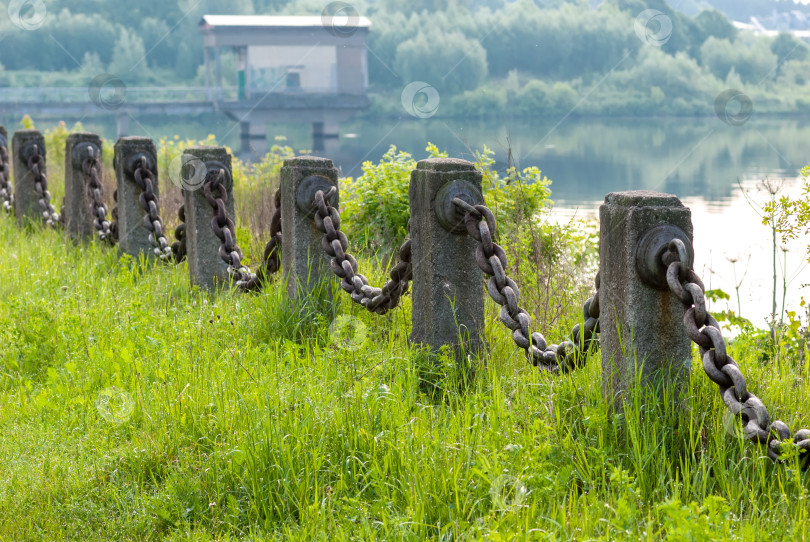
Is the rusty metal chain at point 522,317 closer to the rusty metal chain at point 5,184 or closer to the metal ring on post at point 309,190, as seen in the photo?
the metal ring on post at point 309,190

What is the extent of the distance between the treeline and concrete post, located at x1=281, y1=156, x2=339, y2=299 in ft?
102

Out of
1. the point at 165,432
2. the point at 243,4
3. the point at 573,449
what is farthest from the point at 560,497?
the point at 243,4

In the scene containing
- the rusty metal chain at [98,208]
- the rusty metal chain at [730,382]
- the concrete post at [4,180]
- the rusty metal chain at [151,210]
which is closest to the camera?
the rusty metal chain at [730,382]

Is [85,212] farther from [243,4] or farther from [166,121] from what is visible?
[243,4]

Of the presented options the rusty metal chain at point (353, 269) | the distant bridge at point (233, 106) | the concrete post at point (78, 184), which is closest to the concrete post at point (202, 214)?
the rusty metal chain at point (353, 269)

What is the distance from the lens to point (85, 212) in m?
7.79

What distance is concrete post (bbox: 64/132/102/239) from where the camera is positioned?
763 cm

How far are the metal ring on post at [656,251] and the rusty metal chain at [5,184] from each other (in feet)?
29.2

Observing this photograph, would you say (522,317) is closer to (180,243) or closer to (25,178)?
(180,243)

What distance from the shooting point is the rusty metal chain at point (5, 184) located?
995 centimetres

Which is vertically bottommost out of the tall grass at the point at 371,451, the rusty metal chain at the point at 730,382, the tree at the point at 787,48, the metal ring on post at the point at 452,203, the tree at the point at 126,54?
the tall grass at the point at 371,451

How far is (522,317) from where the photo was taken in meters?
3.30

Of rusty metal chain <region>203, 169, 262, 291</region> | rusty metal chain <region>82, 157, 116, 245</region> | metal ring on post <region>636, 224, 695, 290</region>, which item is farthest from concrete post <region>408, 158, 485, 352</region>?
rusty metal chain <region>82, 157, 116, 245</region>

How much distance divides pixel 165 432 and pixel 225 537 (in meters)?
0.75
